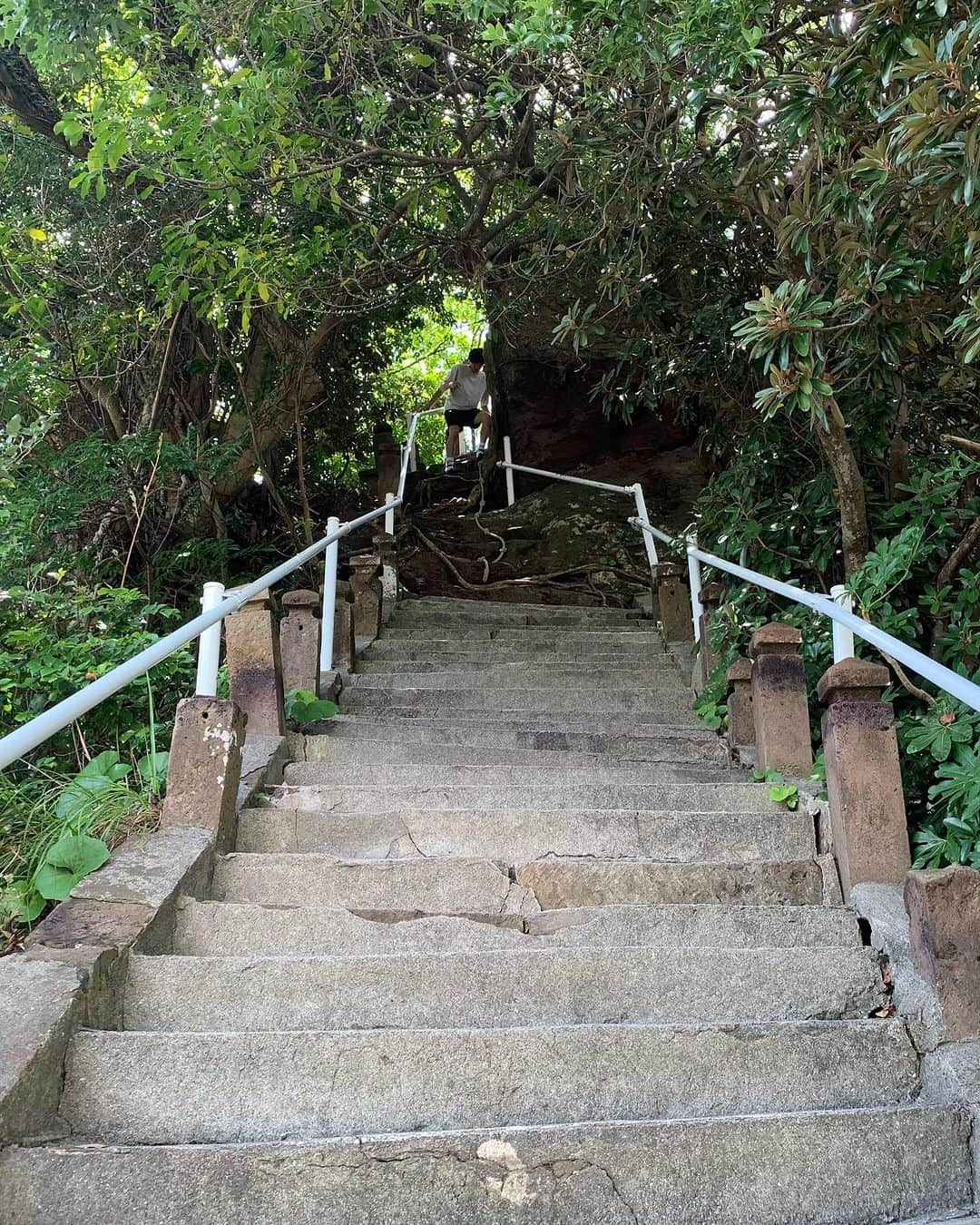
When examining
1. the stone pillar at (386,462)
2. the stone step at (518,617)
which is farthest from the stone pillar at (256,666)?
the stone pillar at (386,462)

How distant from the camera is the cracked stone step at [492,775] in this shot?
3256mm

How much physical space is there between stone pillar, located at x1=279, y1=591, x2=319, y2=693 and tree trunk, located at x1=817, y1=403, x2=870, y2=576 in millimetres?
2097

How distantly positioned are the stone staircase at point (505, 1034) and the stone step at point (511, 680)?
1.30m

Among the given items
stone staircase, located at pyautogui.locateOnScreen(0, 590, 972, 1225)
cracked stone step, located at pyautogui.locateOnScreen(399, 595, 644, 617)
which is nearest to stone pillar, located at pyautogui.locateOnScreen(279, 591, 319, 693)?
stone staircase, located at pyautogui.locateOnScreen(0, 590, 972, 1225)

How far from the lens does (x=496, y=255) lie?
18.8 feet

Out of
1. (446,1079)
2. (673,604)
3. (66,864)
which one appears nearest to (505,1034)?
(446,1079)

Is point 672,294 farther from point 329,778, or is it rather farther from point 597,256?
point 329,778

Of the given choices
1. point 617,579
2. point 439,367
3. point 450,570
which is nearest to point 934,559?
point 617,579

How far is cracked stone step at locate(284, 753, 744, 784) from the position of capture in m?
3.26

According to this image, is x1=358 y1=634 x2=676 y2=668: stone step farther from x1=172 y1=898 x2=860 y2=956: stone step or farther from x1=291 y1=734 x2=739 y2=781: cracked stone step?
x1=172 y1=898 x2=860 y2=956: stone step

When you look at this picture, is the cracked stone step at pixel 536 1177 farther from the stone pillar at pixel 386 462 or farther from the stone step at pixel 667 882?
the stone pillar at pixel 386 462

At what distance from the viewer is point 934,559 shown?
3.44 metres

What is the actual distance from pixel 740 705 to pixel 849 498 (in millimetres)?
859

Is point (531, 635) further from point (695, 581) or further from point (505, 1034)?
point (505, 1034)
